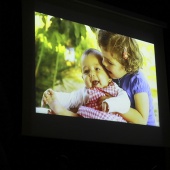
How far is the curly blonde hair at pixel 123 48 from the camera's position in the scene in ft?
8.26

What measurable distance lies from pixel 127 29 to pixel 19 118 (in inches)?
43.0

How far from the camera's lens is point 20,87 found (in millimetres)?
2203

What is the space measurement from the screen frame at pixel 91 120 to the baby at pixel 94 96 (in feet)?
0.19

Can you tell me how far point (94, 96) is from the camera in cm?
234

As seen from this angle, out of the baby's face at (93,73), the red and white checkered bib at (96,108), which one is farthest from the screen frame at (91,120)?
the baby's face at (93,73)

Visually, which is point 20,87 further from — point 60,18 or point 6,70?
point 60,18

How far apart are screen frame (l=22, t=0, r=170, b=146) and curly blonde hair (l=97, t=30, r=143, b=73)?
0.19ft

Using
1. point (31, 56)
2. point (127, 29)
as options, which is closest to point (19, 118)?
point (31, 56)

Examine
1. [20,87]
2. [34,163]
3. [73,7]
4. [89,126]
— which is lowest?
[34,163]

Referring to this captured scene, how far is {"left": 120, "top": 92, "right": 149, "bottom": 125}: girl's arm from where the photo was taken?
96.6 inches

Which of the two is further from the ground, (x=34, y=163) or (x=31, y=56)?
(x=31, y=56)

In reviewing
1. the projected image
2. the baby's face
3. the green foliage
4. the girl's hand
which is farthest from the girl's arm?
the green foliage

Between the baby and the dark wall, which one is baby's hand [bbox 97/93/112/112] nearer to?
the baby

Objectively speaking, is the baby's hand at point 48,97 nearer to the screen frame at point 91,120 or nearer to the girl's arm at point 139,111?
the screen frame at point 91,120
